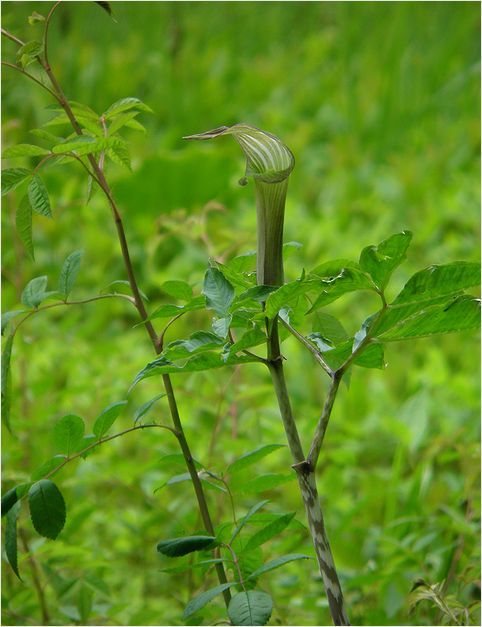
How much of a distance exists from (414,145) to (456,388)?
5.46 ft

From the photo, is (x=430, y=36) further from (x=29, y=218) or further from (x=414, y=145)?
(x=29, y=218)

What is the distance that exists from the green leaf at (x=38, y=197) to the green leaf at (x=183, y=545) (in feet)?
0.81

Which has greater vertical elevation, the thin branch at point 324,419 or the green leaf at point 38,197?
the green leaf at point 38,197

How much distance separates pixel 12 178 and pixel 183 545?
0.98 feet

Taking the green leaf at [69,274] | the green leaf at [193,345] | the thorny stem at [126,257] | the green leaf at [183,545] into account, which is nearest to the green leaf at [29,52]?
the thorny stem at [126,257]

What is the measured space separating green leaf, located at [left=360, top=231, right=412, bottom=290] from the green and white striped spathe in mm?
74

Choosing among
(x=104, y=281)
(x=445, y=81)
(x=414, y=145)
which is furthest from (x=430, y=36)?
(x=104, y=281)

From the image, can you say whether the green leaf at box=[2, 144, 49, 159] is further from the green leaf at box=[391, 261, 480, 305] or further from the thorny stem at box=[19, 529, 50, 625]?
the thorny stem at box=[19, 529, 50, 625]

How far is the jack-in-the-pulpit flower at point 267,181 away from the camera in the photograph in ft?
1.76

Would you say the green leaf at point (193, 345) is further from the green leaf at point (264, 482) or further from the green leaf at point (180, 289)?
the green leaf at point (264, 482)

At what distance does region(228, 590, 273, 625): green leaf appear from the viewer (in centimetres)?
55

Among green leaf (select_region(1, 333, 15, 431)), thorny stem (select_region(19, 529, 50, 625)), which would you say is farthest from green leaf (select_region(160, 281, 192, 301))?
thorny stem (select_region(19, 529, 50, 625))

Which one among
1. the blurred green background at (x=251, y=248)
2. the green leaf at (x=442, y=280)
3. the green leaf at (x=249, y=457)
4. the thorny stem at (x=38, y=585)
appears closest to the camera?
the green leaf at (x=442, y=280)

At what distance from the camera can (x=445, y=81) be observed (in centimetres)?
331
